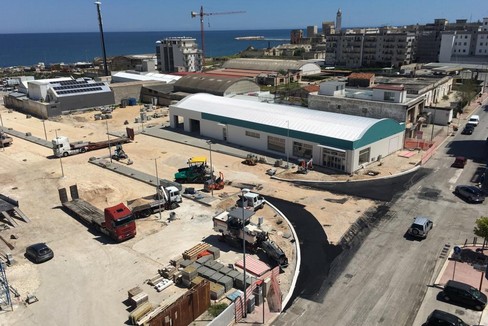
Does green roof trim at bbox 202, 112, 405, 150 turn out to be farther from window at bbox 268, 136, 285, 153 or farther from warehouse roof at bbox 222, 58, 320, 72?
warehouse roof at bbox 222, 58, 320, 72

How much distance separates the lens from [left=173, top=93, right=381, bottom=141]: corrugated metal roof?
145ft

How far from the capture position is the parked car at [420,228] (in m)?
29.0

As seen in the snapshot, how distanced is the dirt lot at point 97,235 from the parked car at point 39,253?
1.40 feet

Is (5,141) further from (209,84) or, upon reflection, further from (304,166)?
(304,166)

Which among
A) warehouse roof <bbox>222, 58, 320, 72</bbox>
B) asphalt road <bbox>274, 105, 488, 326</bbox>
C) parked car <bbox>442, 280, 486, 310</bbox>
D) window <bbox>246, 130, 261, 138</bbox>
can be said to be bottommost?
asphalt road <bbox>274, 105, 488, 326</bbox>

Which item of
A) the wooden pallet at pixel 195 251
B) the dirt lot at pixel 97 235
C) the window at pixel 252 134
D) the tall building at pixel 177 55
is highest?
the tall building at pixel 177 55

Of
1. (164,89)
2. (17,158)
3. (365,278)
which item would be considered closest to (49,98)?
(164,89)

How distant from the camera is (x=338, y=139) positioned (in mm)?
42562

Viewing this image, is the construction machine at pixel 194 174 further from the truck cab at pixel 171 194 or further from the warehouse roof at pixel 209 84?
the warehouse roof at pixel 209 84

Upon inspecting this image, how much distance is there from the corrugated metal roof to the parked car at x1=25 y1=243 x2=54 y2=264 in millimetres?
29242

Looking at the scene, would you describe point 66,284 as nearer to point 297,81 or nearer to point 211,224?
point 211,224

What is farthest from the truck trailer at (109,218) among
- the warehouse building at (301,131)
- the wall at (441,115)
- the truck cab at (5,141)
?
the wall at (441,115)

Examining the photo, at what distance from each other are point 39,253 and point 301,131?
2991 cm

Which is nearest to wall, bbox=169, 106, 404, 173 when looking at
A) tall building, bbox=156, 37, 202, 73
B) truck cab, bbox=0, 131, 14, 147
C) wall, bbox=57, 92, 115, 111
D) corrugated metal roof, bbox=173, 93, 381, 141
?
corrugated metal roof, bbox=173, 93, 381, 141
